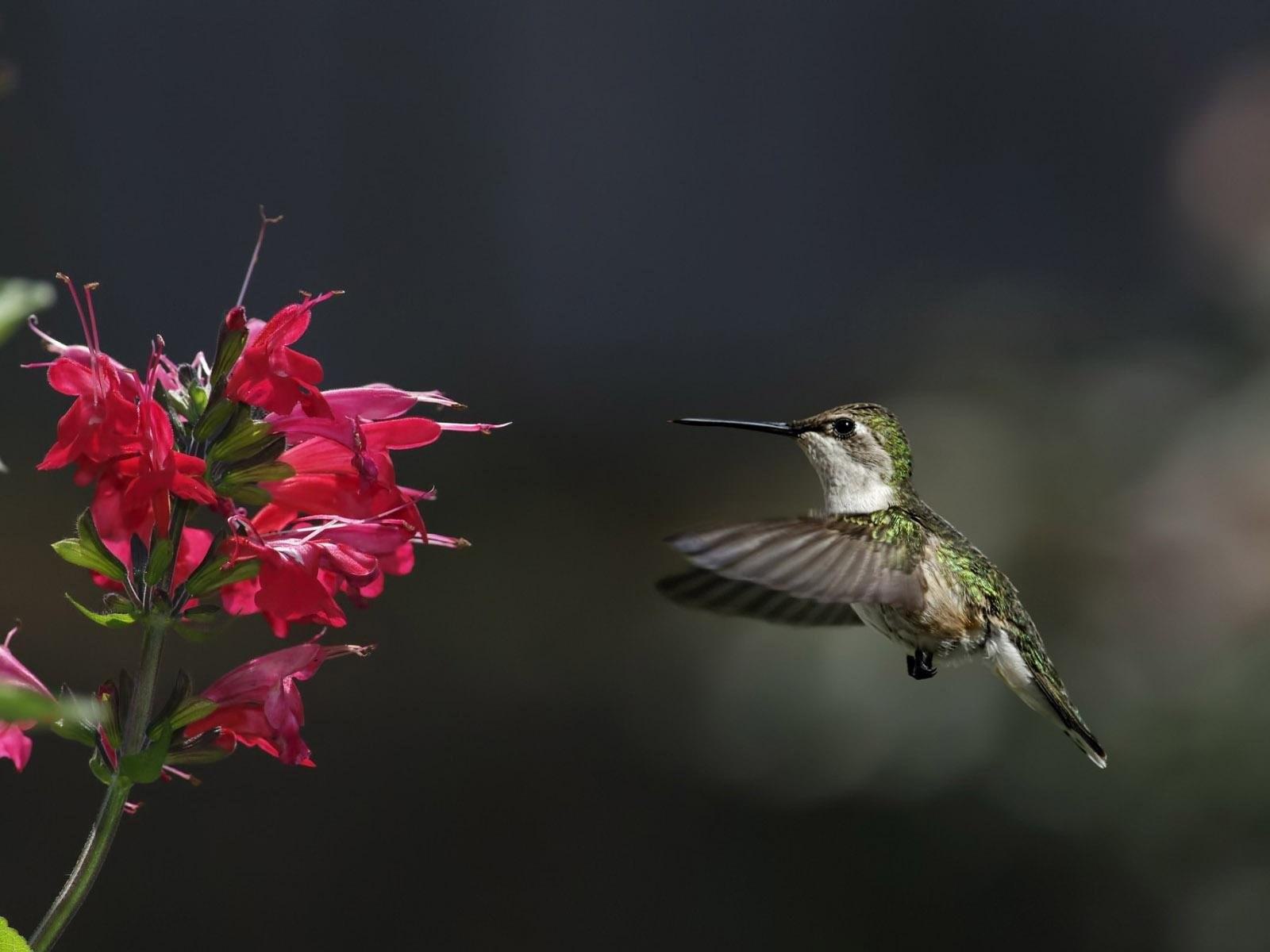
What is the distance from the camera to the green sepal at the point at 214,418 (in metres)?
0.86

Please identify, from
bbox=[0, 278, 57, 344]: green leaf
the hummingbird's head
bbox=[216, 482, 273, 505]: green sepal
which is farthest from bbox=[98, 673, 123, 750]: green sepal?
the hummingbird's head

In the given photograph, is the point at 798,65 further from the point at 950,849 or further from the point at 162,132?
the point at 950,849

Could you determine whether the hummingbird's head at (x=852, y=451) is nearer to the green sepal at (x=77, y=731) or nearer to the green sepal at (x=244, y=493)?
the green sepal at (x=244, y=493)

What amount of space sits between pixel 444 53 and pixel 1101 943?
402 centimetres

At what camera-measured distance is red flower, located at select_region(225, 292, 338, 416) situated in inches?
33.8

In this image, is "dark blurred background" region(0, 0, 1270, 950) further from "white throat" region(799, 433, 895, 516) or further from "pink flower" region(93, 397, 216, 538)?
"pink flower" region(93, 397, 216, 538)

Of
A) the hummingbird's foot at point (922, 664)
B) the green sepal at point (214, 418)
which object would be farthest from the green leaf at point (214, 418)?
the hummingbird's foot at point (922, 664)

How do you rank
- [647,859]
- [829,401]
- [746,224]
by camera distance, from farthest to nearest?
[746,224], [829,401], [647,859]

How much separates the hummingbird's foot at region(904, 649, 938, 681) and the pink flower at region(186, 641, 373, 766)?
2.16 ft

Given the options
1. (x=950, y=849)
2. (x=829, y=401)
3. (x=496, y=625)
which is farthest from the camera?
(x=829, y=401)

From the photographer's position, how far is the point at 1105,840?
2.60 meters

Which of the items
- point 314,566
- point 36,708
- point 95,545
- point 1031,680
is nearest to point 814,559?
point 1031,680

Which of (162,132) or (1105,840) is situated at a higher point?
(162,132)

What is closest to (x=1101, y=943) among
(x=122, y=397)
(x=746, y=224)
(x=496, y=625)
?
(x=496, y=625)
